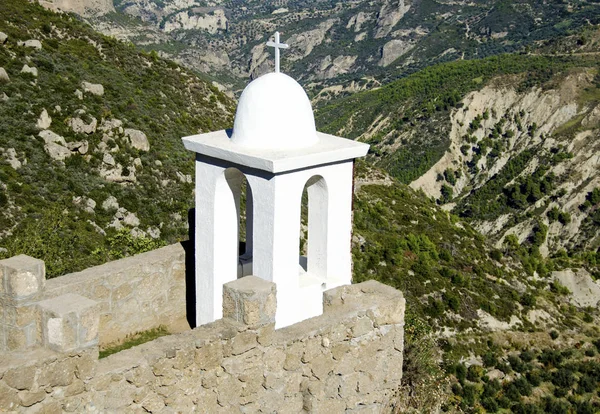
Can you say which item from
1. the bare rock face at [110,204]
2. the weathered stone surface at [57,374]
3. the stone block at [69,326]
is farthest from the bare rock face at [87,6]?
the weathered stone surface at [57,374]

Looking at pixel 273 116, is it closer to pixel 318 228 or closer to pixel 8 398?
pixel 318 228

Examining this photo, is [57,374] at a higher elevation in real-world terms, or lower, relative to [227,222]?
lower

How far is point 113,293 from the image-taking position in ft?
32.9

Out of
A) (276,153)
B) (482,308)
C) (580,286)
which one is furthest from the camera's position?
(580,286)

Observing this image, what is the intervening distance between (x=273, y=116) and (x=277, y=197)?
3.99 ft

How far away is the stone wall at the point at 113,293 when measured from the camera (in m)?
8.29

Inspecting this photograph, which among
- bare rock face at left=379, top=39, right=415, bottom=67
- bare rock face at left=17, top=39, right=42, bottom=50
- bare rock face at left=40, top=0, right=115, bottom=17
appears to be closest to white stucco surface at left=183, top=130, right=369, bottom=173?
bare rock face at left=17, top=39, right=42, bottom=50

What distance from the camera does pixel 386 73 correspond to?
170125mm

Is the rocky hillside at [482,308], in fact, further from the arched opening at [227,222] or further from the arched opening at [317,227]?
the arched opening at [227,222]

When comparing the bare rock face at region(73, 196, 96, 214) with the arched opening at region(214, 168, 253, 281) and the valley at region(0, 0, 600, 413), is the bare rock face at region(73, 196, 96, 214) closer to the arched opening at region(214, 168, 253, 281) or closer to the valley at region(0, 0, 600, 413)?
the valley at region(0, 0, 600, 413)

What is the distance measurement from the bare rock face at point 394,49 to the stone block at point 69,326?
187 m

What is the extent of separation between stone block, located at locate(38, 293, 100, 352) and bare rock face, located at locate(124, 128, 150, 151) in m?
24.7

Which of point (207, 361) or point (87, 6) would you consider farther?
point (87, 6)

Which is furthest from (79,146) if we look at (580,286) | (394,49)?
(394,49)
